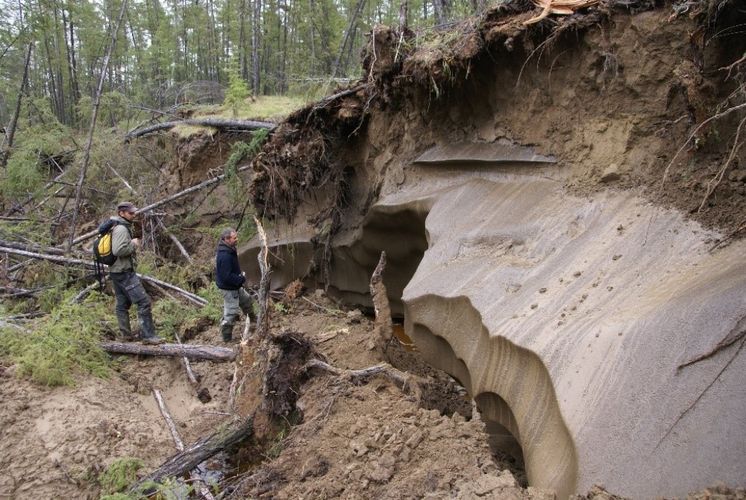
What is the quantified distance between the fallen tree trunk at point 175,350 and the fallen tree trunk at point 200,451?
1805 mm

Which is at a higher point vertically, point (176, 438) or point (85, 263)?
point (85, 263)

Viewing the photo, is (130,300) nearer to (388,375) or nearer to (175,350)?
(175,350)

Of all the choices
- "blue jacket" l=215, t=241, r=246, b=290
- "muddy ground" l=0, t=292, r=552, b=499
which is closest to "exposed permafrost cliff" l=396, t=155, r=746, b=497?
"muddy ground" l=0, t=292, r=552, b=499

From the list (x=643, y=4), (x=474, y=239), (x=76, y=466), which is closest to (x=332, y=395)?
(x=474, y=239)

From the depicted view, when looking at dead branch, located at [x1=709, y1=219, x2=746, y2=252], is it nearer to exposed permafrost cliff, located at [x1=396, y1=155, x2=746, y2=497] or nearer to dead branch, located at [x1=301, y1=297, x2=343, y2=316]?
exposed permafrost cliff, located at [x1=396, y1=155, x2=746, y2=497]

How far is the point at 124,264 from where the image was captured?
6797 mm

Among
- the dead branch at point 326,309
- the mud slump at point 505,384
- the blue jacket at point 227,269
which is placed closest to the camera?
the mud slump at point 505,384

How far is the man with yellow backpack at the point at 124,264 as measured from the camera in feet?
21.9

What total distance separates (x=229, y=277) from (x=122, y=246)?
1.29m

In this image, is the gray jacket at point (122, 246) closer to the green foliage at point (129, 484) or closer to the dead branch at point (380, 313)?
the green foliage at point (129, 484)

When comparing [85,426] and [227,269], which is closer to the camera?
[85,426]

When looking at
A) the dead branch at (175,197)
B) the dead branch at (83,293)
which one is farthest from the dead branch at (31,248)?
the dead branch at (83,293)

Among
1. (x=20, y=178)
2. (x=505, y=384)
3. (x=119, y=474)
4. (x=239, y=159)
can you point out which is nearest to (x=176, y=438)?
(x=119, y=474)

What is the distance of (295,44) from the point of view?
26.7 meters
